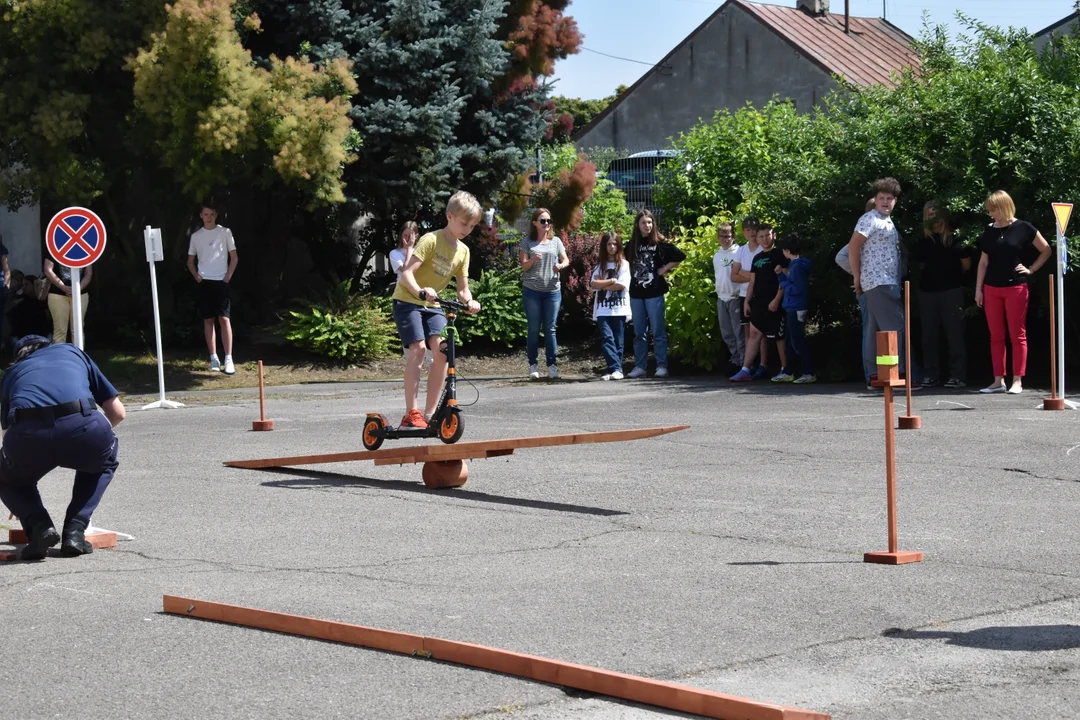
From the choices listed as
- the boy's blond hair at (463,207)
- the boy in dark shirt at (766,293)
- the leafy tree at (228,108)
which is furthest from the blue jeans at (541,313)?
the boy's blond hair at (463,207)

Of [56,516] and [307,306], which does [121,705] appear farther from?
[307,306]

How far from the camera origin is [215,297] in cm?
1894

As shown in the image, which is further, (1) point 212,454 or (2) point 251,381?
(2) point 251,381

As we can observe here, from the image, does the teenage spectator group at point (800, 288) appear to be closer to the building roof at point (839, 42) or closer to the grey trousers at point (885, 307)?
the grey trousers at point (885, 307)

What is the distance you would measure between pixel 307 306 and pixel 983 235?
35.5 feet

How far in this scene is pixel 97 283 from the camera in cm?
2348

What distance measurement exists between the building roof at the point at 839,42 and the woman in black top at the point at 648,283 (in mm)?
22951

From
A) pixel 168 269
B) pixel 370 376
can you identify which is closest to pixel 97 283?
pixel 168 269

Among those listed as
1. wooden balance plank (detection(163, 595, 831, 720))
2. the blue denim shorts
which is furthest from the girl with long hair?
wooden balance plank (detection(163, 595, 831, 720))

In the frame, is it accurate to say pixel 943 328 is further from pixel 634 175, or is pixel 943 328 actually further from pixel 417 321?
pixel 634 175

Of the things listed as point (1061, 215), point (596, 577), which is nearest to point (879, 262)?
point (1061, 215)

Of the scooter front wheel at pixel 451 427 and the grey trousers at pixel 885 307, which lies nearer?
the scooter front wheel at pixel 451 427

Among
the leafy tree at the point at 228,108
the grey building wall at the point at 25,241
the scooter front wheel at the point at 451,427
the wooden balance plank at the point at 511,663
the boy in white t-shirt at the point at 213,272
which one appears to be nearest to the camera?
the wooden balance plank at the point at 511,663

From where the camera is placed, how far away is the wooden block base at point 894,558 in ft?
23.0
